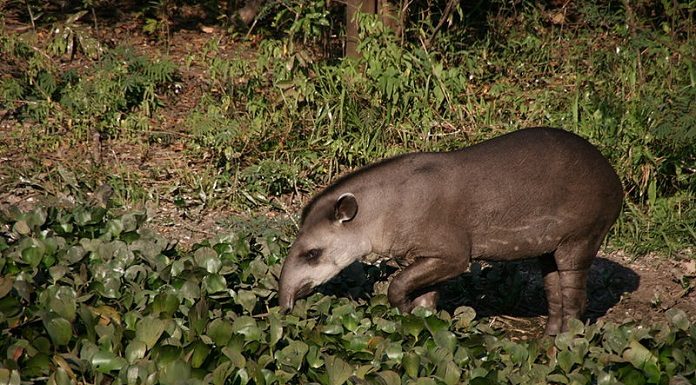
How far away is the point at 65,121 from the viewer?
10.7m

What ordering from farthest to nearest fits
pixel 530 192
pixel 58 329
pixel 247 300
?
1. pixel 530 192
2. pixel 247 300
3. pixel 58 329

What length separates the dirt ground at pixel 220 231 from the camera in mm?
8508

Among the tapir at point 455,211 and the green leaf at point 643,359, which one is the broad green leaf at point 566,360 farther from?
the tapir at point 455,211

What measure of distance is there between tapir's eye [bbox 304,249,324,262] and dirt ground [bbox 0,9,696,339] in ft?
4.61

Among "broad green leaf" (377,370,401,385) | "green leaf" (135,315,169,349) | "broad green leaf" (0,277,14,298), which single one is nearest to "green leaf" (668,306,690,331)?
"broad green leaf" (377,370,401,385)

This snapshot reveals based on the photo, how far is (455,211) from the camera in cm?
745


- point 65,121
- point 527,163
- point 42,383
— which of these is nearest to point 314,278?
point 527,163

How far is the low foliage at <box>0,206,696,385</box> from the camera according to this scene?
19.7 ft

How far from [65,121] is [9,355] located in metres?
5.06

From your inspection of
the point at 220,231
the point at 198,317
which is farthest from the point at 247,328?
the point at 220,231

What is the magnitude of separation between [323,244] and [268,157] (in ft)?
9.52

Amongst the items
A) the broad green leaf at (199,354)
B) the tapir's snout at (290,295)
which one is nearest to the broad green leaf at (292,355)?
the broad green leaf at (199,354)

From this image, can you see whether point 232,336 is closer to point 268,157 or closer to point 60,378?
point 60,378

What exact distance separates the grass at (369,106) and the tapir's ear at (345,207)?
2.54 m
